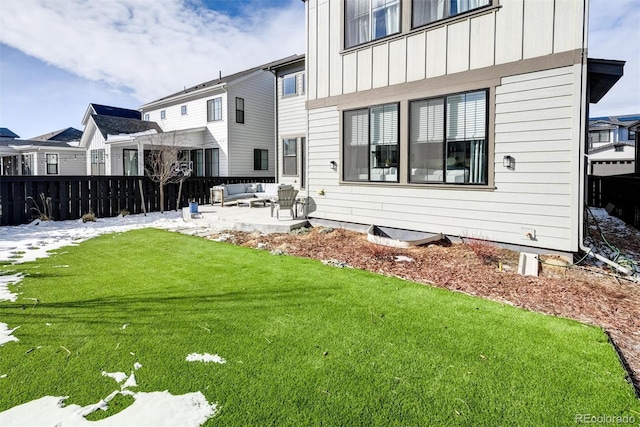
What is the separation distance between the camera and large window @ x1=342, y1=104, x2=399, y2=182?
24.4 ft

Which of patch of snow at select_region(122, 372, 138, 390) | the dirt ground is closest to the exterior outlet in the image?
the dirt ground

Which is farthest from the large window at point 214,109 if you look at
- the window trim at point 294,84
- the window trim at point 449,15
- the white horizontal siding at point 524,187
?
the white horizontal siding at point 524,187

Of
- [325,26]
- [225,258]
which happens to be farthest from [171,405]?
[325,26]

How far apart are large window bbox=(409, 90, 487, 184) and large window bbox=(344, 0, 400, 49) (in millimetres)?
1818

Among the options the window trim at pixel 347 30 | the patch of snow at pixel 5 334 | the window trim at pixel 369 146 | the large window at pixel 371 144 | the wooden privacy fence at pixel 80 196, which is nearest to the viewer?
the patch of snow at pixel 5 334

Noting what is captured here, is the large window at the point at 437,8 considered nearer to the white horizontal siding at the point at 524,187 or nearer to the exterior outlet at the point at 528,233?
the white horizontal siding at the point at 524,187

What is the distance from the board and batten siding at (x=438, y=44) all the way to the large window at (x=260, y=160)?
10.7 m

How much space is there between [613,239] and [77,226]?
1290 cm

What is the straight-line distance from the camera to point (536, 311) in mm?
3824

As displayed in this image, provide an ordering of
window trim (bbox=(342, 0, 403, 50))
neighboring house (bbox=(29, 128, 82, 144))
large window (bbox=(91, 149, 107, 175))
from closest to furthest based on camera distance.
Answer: window trim (bbox=(342, 0, 403, 50))
large window (bbox=(91, 149, 107, 175))
neighboring house (bbox=(29, 128, 82, 144))

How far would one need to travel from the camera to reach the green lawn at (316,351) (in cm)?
226

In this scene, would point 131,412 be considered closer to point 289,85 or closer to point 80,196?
point 80,196

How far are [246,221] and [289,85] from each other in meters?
7.84

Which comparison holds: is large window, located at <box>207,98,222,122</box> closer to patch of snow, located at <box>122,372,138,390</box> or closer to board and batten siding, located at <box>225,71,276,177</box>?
board and batten siding, located at <box>225,71,276,177</box>
